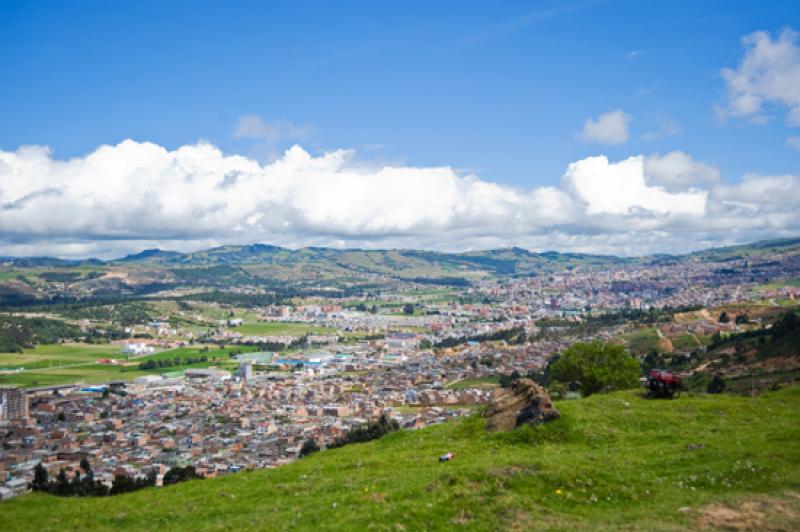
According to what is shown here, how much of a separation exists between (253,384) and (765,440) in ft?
348

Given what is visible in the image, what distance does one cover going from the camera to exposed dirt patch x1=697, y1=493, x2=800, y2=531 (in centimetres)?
1125

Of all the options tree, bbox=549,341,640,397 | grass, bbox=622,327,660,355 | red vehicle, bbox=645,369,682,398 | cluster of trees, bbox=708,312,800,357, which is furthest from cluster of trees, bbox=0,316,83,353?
cluster of trees, bbox=708,312,800,357

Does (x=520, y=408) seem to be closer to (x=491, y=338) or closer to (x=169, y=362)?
(x=169, y=362)

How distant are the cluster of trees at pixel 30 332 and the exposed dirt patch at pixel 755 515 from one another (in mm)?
184190

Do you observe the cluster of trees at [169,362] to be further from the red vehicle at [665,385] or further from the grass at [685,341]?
the red vehicle at [665,385]

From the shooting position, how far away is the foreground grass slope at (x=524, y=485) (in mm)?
12289

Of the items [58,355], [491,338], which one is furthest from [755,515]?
[58,355]

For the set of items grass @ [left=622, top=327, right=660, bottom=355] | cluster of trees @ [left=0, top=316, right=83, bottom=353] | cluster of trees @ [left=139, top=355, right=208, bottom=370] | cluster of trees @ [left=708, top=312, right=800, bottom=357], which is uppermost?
cluster of trees @ [left=708, top=312, right=800, bottom=357]

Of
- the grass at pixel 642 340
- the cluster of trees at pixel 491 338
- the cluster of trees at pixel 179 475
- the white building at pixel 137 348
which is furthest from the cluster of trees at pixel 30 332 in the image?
the grass at pixel 642 340

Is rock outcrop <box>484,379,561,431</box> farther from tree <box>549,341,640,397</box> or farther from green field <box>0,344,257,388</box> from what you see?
green field <box>0,344,257,388</box>

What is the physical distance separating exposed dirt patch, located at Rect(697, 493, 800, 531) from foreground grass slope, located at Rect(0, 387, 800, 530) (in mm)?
42

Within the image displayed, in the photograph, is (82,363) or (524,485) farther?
(82,363)

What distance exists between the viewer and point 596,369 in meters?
36.4

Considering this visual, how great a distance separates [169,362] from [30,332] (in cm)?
6447
